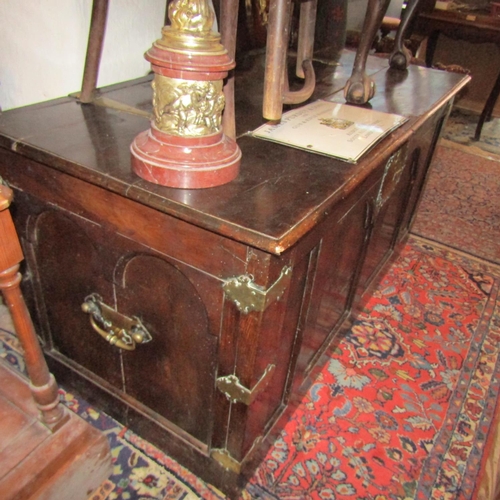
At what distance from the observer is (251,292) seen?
76 cm

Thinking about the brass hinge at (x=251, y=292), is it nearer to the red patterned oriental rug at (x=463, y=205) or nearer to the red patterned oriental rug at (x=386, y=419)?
the red patterned oriental rug at (x=386, y=419)

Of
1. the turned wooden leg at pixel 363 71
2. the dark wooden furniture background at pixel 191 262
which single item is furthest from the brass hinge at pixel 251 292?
the turned wooden leg at pixel 363 71

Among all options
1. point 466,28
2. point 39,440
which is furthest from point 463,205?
point 39,440

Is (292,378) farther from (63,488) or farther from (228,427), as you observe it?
(63,488)

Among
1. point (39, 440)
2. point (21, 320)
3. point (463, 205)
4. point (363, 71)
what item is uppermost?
point (363, 71)

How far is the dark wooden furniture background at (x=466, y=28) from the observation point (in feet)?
11.9

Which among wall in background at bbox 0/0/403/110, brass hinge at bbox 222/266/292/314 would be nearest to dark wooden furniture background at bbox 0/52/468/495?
brass hinge at bbox 222/266/292/314

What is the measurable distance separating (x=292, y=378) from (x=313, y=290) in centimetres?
27

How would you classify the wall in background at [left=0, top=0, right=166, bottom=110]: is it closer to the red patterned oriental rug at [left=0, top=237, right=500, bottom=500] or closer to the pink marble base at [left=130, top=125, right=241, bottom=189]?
the pink marble base at [left=130, top=125, right=241, bottom=189]

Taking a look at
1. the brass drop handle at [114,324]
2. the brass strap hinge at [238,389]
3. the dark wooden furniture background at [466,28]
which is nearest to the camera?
the brass strap hinge at [238,389]

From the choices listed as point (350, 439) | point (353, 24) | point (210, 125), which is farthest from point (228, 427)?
point (353, 24)

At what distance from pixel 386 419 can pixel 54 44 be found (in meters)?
1.43

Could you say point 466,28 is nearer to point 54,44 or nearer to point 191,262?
point 54,44

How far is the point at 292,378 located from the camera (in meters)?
1.18
